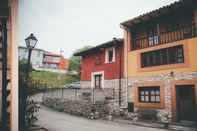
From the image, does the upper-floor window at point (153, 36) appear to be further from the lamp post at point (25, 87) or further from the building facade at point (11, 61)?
the building facade at point (11, 61)

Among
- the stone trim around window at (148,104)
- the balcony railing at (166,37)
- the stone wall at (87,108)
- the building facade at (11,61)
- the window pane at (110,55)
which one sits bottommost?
the stone wall at (87,108)

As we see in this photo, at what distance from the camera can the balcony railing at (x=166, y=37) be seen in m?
9.27

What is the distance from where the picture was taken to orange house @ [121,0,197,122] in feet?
29.4

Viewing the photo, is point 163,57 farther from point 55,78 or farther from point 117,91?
point 55,78

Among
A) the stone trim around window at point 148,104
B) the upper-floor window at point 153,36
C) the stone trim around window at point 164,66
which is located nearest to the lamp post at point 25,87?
the stone trim around window at point 164,66

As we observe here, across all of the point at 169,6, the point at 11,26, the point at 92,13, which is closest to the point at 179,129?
the point at 169,6

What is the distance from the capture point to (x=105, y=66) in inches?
519

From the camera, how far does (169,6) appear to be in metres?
9.27

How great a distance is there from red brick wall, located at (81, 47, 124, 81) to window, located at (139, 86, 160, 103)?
70.1 inches

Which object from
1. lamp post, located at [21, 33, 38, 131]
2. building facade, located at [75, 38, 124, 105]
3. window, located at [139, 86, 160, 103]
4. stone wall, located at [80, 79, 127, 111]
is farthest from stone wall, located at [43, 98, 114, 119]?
lamp post, located at [21, 33, 38, 131]

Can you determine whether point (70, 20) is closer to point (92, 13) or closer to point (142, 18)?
point (92, 13)

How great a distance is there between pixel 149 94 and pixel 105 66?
3.62 metres

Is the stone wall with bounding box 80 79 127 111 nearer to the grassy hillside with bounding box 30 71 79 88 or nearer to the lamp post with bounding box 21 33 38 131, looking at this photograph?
the lamp post with bounding box 21 33 38 131

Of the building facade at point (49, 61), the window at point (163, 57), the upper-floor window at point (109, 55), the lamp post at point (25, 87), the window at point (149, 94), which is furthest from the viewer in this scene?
the building facade at point (49, 61)
